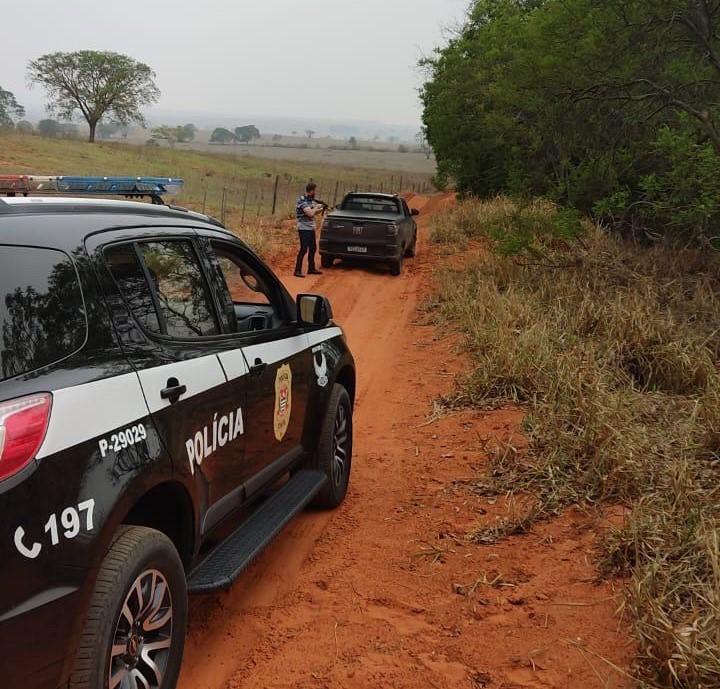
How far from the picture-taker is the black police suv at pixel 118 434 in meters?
1.88

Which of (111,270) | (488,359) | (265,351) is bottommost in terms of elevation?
(488,359)

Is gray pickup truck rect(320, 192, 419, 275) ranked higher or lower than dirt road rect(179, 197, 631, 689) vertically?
higher

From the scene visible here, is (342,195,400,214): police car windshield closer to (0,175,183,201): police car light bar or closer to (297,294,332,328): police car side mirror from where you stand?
(0,175,183,201): police car light bar

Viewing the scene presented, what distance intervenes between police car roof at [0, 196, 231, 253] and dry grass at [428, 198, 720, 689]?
8.62 feet

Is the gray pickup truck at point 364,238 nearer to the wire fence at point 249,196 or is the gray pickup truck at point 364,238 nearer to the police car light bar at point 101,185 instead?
the wire fence at point 249,196

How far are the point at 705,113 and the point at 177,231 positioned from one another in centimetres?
963

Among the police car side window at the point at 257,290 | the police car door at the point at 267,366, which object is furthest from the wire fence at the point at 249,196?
the police car door at the point at 267,366

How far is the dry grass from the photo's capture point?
3.09 m

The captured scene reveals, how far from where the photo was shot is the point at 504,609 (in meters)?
3.51

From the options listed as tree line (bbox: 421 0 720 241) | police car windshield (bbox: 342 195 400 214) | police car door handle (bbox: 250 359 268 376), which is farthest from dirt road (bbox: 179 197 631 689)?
police car windshield (bbox: 342 195 400 214)

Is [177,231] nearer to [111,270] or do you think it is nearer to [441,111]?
[111,270]

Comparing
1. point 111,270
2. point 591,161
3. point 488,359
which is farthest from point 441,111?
point 111,270

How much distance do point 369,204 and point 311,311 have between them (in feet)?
38.7

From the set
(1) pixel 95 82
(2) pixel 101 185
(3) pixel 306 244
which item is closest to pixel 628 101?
(3) pixel 306 244
